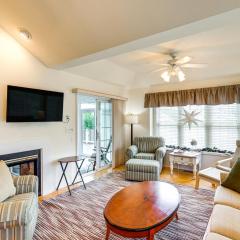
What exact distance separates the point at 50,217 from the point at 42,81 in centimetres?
225

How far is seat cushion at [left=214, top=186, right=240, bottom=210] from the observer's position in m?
2.01

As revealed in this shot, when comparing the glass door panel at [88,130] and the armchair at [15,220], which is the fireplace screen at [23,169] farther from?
the glass door panel at [88,130]

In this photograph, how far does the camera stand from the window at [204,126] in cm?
432

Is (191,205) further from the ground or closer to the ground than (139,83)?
closer to the ground

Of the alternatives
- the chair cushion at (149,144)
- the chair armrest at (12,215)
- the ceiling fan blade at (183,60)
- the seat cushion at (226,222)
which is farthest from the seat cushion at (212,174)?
the chair armrest at (12,215)

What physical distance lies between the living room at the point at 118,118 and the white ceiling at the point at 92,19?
14mm

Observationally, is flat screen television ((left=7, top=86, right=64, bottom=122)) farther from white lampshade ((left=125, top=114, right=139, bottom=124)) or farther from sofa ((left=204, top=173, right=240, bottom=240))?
sofa ((left=204, top=173, right=240, bottom=240))

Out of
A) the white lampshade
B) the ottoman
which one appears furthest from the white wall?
the white lampshade

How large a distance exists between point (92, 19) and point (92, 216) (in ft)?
8.49

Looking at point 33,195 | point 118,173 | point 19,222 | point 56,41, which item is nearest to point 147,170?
point 118,173

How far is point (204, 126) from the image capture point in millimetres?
4652

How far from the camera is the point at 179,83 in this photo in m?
4.93

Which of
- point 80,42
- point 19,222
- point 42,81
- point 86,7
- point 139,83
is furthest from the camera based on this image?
point 139,83

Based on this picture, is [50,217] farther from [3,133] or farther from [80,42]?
[80,42]
